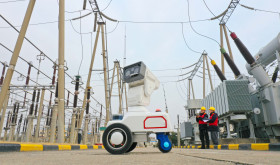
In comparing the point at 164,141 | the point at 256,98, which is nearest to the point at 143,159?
the point at 164,141

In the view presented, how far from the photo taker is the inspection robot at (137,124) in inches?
114

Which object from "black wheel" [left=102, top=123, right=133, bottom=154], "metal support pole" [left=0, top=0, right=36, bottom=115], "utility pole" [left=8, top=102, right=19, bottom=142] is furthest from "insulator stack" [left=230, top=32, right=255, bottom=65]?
"utility pole" [left=8, top=102, right=19, bottom=142]

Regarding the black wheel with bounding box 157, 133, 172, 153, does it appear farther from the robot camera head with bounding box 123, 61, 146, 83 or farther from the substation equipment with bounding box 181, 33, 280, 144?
the substation equipment with bounding box 181, 33, 280, 144

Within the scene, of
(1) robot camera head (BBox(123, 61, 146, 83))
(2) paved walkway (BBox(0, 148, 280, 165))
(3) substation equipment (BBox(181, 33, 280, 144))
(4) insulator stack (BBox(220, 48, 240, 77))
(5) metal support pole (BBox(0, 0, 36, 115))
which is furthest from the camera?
(4) insulator stack (BBox(220, 48, 240, 77))

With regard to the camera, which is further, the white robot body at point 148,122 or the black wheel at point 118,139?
the white robot body at point 148,122

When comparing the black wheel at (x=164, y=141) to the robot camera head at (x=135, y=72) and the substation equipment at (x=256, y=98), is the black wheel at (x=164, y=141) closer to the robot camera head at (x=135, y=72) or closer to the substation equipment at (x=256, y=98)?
the robot camera head at (x=135, y=72)

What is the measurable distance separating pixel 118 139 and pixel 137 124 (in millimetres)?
361

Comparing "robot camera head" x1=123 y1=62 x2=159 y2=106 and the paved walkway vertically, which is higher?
"robot camera head" x1=123 y1=62 x2=159 y2=106

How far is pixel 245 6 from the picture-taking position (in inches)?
453

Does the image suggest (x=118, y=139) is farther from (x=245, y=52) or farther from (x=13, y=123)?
(x=13, y=123)

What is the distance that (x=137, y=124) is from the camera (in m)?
3.04

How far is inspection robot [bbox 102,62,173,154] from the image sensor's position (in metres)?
2.90

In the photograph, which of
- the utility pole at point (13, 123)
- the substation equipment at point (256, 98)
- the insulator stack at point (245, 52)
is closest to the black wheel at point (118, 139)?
the substation equipment at point (256, 98)

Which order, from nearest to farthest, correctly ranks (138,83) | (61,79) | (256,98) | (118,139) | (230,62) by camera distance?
(118,139) < (138,83) < (61,79) < (256,98) < (230,62)
